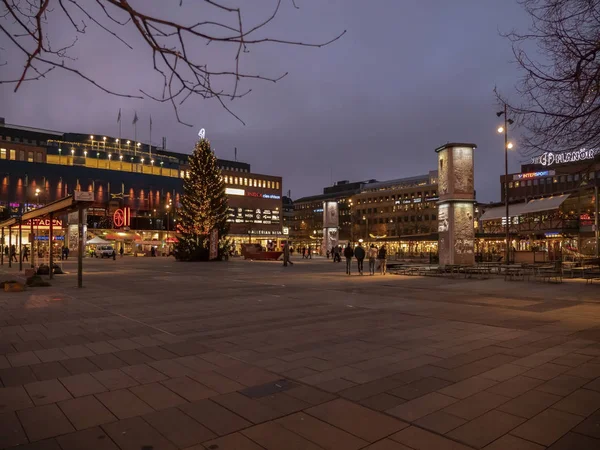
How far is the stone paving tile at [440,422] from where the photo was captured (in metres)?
4.25

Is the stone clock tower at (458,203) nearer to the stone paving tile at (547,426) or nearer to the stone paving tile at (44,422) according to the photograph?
the stone paving tile at (547,426)

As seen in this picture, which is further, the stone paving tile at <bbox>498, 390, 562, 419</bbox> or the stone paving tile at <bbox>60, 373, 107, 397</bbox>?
the stone paving tile at <bbox>60, 373, 107, 397</bbox>

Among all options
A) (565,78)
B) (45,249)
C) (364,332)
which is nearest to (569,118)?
(565,78)

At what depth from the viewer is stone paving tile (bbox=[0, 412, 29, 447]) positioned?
Answer: 13.0 ft

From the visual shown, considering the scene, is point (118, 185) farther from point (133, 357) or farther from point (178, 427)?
point (178, 427)

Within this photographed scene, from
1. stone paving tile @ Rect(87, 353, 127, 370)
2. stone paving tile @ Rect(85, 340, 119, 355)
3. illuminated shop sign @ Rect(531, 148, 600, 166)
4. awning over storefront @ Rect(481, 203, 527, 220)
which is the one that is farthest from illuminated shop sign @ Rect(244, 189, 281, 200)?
stone paving tile @ Rect(87, 353, 127, 370)

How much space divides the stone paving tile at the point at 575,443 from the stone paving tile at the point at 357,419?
131 cm

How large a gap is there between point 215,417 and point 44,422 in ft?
5.41

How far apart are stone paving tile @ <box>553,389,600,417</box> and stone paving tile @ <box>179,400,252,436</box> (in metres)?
3.31

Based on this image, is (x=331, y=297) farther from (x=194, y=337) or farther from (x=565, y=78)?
(x=565, y=78)

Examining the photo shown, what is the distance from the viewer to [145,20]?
2.81 m

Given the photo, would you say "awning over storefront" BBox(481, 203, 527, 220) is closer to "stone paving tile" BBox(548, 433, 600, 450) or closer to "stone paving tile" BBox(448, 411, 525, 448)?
"stone paving tile" BBox(448, 411, 525, 448)

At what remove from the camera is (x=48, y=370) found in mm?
6254

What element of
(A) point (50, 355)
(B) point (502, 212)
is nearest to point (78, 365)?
(A) point (50, 355)
